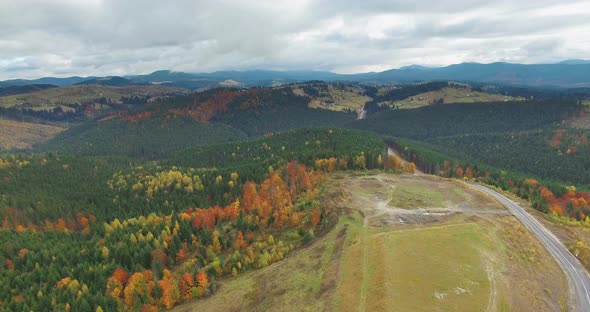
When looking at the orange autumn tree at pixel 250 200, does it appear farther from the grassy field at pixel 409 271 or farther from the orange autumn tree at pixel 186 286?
the orange autumn tree at pixel 186 286

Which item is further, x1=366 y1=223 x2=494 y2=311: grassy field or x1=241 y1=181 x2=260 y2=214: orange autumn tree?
x1=241 y1=181 x2=260 y2=214: orange autumn tree

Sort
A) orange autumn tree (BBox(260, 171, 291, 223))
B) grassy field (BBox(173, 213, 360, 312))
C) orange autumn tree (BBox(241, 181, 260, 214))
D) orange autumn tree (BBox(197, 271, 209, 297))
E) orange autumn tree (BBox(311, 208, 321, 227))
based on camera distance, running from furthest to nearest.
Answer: orange autumn tree (BBox(241, 181, 260, 214))
orange autumn tree (BBox(260, 171, 291, 223))
orange autumn tree (BBox(311, 208, 321, 227))
orange autumn tree (BBox(197, 271, 209, 297))
grassy field (BBox(173, 213, 360, 312))

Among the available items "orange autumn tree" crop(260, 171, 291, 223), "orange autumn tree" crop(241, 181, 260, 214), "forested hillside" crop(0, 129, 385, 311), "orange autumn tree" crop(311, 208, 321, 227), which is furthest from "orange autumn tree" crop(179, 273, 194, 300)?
"orange autumn tree" crop(241, 181, 260, 214)

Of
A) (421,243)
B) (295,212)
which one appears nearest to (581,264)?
(421,243)

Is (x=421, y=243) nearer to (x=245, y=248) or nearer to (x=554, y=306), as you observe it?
(x=554, y=306)

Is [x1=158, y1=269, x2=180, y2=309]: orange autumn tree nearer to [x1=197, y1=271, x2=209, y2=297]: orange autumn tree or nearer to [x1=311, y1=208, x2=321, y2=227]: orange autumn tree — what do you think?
[x1=197, y1=271, x2=209, y2=297]: orange autumn tree

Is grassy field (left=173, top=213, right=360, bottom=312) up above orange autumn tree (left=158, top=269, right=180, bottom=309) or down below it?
above

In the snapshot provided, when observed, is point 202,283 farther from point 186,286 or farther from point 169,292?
point 169,292
